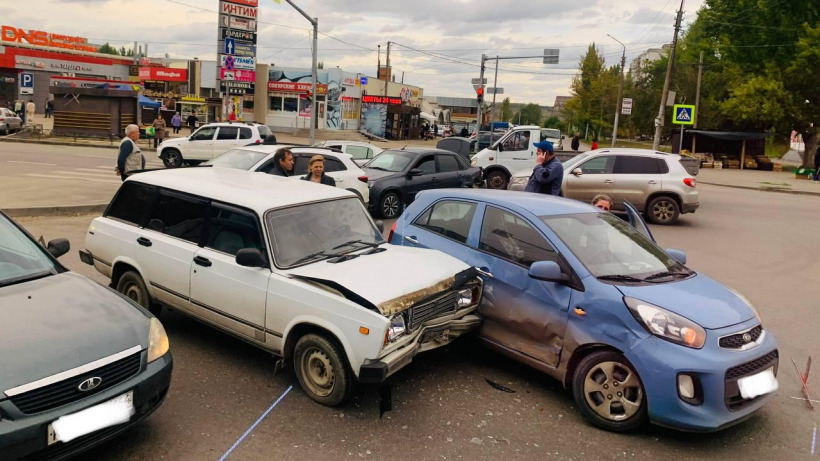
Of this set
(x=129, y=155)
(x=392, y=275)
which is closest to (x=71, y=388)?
(x=392, y=275)

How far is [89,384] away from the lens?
3.33 m

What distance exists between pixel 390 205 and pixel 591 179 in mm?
5024

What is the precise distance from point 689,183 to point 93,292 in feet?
43.8

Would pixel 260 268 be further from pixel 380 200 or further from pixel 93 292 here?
pixel 380 200

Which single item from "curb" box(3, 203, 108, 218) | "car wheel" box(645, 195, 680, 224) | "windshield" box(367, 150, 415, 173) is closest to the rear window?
"curb" box(3, 203, 108, 218)

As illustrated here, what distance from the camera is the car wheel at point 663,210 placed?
46.8 feet

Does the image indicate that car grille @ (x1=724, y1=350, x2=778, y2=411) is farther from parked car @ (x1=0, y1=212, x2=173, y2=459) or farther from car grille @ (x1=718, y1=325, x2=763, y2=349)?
parked car @ (x1=0, y1=212, x2=173, y2=459)

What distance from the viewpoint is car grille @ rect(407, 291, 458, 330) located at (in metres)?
4.49

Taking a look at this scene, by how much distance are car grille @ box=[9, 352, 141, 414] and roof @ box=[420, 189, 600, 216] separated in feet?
10.9

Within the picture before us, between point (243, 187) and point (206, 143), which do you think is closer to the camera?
point (243, 187)

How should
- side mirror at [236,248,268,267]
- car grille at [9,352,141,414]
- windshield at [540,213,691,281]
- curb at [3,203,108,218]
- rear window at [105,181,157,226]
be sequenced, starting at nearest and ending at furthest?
car grille at [9,352,141,414] < side mirror at [236,248,268,267] < windshield at [540,213,691,281] < rear window at [105,181,157,226] < curb at [3,203,108,218]

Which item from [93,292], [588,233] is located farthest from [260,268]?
[588,233]

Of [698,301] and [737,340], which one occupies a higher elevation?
[698,301]

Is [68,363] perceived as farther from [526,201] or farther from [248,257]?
[526,201]
